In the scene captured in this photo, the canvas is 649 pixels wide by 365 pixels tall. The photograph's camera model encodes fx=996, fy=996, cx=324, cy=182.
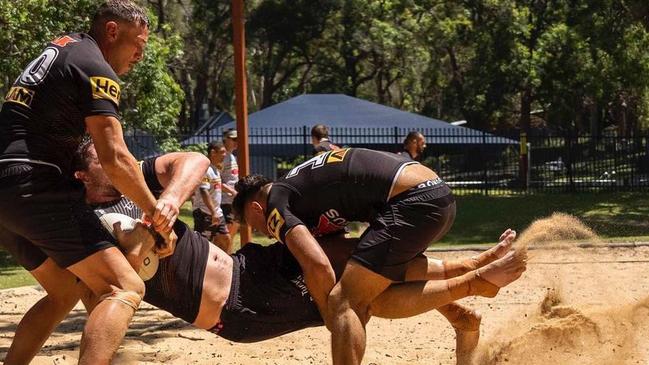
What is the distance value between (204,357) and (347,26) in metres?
33.3

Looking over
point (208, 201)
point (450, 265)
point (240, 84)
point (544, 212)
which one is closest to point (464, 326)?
point (450, 265)

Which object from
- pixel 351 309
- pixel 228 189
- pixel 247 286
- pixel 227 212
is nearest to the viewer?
pixel 351 309

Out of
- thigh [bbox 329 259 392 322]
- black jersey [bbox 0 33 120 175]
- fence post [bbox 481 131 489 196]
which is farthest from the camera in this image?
fence post [bbox 481 131 489 196]

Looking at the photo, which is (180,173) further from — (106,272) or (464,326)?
(464,326)

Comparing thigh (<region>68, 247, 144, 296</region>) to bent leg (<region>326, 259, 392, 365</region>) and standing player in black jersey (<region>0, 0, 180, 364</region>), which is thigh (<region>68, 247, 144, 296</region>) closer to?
standing player in black jersey (<region>0, 0, 180, 364</region>)

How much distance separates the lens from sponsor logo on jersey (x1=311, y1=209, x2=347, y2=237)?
19.1ft

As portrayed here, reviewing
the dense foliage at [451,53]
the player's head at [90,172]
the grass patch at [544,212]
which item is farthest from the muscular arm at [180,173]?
the dense foliage at [451,53]

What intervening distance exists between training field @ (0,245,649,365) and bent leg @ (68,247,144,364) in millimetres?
2305

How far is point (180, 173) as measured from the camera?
200 inches

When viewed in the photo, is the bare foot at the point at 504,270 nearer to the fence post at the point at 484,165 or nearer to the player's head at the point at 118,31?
the player's head at the point at 118,31

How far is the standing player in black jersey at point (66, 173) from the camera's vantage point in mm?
4605

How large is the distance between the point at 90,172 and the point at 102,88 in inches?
29.9

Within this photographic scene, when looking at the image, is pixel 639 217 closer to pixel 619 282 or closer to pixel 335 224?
pixel 619 282

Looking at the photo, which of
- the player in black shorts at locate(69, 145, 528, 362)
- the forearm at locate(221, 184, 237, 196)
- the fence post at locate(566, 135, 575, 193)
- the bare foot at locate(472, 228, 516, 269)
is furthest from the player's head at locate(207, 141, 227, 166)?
the fence post at locate(566, 135, 575, 193)
